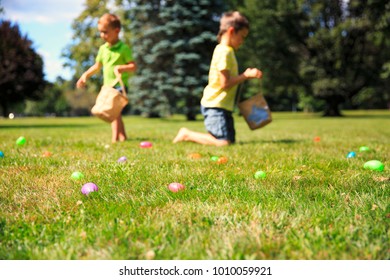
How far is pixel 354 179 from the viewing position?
2.93 m

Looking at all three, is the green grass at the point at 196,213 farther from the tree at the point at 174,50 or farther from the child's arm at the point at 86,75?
the tree at the point at 174,50

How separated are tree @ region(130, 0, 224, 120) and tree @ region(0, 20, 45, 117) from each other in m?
5.27

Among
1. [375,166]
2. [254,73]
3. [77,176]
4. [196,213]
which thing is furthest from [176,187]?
[254,73]

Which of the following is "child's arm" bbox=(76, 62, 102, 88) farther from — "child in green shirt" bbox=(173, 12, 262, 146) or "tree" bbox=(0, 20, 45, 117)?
"tree" bbox=(0, 20, 45, 117)

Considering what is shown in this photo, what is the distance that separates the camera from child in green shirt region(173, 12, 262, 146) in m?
5.24

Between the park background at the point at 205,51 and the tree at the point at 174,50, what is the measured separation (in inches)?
2.0

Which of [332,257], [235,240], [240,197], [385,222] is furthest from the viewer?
[240,197]

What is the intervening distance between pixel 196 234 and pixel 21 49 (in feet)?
66.0

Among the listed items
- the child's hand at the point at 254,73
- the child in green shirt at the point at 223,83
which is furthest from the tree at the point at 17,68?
the child's hand at the point at 254,73

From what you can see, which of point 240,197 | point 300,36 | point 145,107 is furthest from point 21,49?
point 240,197

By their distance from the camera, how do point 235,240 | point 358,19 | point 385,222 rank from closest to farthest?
point 235,240, point 385,222, point 358,19

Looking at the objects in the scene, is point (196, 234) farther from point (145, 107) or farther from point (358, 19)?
point (358, 19)

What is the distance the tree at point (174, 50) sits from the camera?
1922 centimetres

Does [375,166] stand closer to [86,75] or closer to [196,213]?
[196,213]
